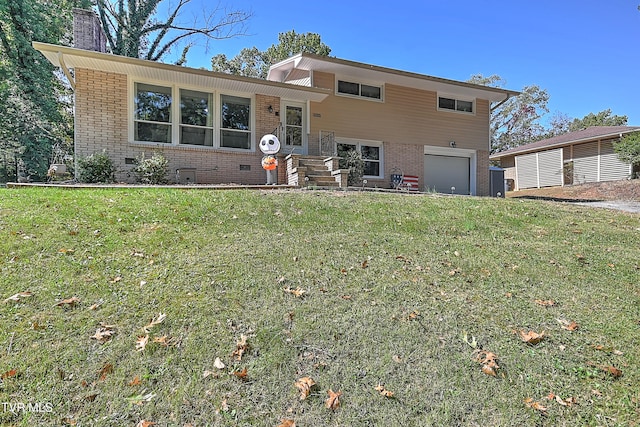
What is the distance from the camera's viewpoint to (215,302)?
9.98ft

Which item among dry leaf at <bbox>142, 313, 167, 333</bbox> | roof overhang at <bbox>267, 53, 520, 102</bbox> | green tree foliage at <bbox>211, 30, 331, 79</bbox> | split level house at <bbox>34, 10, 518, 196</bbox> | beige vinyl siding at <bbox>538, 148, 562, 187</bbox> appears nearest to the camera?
dry leaf at <bbox>142, 313, 167, 333</bbox>

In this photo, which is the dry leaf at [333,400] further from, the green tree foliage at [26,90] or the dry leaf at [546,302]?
the green tree foliage at [26,90]

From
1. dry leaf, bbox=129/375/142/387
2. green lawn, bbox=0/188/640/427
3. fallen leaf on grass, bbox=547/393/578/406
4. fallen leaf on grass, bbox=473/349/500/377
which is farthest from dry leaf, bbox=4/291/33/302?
fallen leaf on grass, bbox=547/393/578/406

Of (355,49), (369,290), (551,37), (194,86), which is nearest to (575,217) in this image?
(369,290)

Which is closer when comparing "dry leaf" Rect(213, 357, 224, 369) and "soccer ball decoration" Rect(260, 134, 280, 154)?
"dry leaf" Rect(213, 357, 224, 369)

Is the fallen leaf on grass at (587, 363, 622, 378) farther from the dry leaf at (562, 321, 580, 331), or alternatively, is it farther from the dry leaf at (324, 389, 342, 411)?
the dry leaf at (324, 389, 342, 411)

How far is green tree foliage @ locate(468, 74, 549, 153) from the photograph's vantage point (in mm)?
35062

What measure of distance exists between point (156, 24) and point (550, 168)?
25.5 metres

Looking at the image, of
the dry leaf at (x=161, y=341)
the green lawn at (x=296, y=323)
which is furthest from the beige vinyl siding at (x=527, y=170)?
the dry leaf at (x=161, y=341)

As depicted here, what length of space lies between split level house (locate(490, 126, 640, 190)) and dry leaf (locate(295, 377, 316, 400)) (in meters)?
21.9

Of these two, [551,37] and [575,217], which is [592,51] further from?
[575,217]

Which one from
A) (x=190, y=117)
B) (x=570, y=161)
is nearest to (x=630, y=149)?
(x=570, y=161)

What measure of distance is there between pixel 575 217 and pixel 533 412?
624cm

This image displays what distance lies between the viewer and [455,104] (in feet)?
49.4
